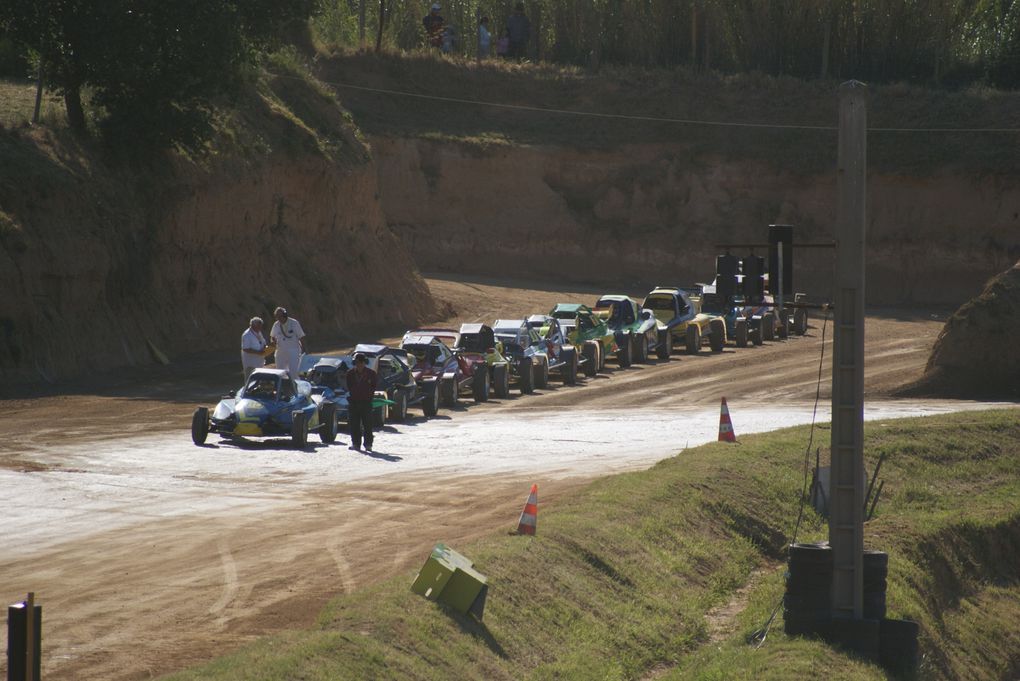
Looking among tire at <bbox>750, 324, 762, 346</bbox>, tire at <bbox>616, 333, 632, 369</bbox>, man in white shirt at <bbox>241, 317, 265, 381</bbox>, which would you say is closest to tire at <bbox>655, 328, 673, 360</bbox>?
tire at <bbox>616, 333, 632, 369</bbox>

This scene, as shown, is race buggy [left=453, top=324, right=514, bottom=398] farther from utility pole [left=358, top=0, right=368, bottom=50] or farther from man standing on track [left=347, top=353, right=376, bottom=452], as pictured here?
utility pole [left=358, top=0, right=368, bottom=50]

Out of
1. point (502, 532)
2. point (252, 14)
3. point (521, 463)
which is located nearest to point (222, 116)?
point (252, 14)

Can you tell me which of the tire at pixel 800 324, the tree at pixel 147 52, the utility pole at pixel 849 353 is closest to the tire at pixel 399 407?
the tree at pixel 147 52

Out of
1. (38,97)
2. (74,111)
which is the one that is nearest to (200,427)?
(38,97)

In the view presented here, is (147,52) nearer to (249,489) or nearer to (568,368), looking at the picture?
(568,368)

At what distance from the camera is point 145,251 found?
3338 cm

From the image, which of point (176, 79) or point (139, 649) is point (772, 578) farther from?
point (176, 79)

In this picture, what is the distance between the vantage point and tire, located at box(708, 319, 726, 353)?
38375 mm

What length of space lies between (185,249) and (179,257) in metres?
0.39

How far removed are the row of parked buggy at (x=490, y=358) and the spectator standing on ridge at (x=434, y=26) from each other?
2502 centimetres

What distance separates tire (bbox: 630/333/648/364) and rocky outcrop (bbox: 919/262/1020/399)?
22.8ft

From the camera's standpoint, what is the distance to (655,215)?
57594 mm

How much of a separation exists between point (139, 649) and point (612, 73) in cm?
5346

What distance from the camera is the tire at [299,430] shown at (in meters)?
21.7
